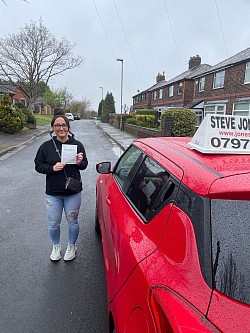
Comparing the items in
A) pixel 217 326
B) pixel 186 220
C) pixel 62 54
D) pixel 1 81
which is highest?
pixel 62 54

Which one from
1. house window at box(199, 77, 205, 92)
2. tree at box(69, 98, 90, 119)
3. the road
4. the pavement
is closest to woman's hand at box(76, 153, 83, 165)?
the road

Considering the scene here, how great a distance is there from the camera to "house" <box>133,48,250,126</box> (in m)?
19.2

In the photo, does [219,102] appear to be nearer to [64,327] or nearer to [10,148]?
[10,148]

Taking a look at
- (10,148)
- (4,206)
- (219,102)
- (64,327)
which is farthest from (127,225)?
(219,102)

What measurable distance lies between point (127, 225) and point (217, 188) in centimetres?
80

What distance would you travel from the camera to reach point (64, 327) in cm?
224

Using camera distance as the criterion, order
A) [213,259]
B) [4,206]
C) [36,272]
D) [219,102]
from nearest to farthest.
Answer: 1. [213,259]
2. [36,272]
3. [4,206]
4. [219,102]

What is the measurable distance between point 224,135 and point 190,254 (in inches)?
35.6

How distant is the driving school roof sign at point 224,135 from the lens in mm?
1690

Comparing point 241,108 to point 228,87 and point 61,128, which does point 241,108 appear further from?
point 61,128

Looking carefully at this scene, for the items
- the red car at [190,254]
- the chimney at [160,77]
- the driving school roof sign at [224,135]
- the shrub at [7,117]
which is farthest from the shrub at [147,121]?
the chimney at [160,77]

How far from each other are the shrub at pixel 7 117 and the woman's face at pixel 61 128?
16464mm

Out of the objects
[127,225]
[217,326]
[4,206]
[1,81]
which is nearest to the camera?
[217,326]

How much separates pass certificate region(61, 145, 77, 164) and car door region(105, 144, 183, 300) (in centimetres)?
80
